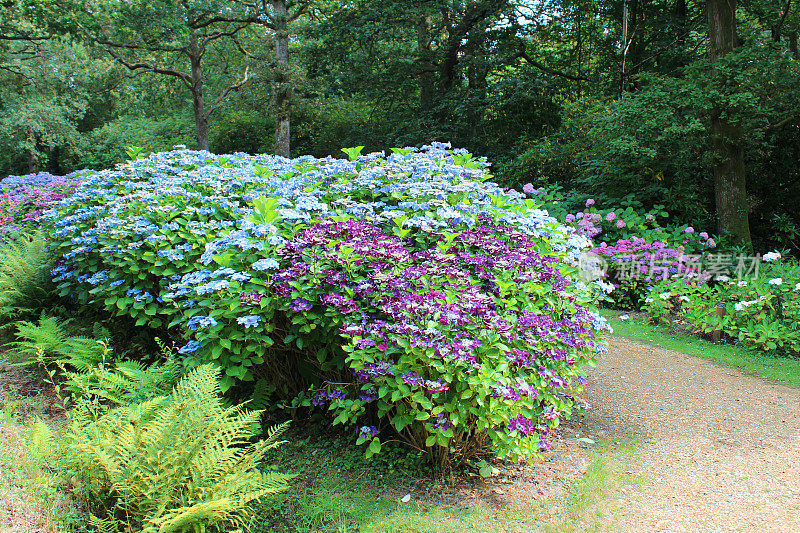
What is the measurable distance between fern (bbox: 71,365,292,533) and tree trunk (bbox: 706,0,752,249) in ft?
27.3

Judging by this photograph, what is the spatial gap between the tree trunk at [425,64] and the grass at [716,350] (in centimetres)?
965

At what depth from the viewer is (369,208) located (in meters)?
3.45

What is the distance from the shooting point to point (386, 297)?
9.29 ft

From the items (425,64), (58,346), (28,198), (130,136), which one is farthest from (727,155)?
(130,136)

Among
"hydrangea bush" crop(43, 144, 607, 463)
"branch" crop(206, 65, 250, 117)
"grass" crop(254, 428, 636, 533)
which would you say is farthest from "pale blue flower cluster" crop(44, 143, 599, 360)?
"branch" crop(206, 65, 250, 117)

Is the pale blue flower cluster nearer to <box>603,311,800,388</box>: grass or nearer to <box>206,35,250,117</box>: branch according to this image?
<box>603,311,800,388</box>: grass

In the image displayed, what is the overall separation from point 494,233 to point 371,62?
11.9 metres

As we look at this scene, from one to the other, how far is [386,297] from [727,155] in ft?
25.4

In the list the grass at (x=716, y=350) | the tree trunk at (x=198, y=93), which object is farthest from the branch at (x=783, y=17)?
the tree trunk at (x=198, y=93)

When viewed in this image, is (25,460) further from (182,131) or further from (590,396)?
(182,131)

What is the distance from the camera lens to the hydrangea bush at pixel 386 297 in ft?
8.63

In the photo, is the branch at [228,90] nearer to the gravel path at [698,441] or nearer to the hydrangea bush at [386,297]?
the hydrangea bush at [386,297]

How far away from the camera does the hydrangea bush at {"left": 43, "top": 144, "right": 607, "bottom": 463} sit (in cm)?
263

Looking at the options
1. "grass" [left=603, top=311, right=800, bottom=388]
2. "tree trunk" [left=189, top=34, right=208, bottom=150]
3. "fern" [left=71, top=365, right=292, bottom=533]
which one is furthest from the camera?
"tree trunk" [left=189, top=34, right=208, bottom=150]
